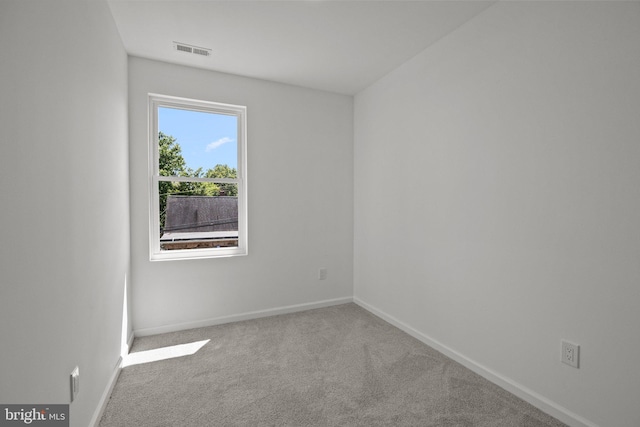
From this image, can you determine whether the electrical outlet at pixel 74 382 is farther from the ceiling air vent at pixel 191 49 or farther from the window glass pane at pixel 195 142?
the ceiling air vent at pixel 191 49

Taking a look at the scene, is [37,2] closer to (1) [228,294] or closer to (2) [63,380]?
(2) [63,380]

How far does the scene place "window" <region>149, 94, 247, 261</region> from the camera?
3002 mm

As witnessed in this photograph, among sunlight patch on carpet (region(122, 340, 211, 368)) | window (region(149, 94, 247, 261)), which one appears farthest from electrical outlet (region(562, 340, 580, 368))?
window (region(149, 94, 247, 261))

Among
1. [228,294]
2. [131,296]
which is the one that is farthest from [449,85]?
[131,296]

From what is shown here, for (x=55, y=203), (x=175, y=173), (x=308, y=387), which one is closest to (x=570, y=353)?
(x=308, y=387)

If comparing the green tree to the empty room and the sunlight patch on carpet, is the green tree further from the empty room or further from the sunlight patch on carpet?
the sunlight patch on carpet

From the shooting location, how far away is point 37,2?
1.13 metres

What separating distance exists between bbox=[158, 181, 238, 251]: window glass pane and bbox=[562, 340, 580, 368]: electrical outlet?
2.85 m

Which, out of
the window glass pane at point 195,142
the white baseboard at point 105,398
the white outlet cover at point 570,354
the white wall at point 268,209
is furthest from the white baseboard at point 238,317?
the white outlet cover at point 570,354

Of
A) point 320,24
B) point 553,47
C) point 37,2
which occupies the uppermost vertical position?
point 320,24

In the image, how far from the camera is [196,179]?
123 inches

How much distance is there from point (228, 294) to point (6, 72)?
260 cm

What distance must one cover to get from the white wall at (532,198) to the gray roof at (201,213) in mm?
1810

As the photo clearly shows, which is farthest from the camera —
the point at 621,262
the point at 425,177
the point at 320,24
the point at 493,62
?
the point at 425,177
